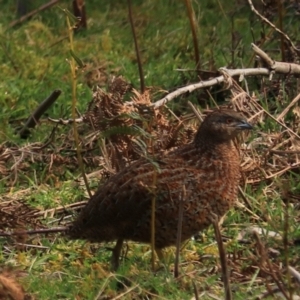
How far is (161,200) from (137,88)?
11.1ft

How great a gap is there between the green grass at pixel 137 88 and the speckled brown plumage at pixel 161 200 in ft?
0.60

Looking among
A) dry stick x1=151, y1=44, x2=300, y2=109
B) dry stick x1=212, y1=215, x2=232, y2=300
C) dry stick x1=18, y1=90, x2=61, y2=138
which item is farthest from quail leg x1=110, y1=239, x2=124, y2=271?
dry stick x1=18, y1=90, x2=61, y2=138

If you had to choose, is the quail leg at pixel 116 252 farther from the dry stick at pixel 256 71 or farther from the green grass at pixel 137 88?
the dry stick at pixel 256 71

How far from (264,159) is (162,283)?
1.88 m

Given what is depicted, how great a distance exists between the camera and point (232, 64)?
316 inches

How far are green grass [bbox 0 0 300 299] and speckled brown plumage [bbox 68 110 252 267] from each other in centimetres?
18

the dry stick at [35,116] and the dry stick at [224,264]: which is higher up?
the dry stick at [224,264]

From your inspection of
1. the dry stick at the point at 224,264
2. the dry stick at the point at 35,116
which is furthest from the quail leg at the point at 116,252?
the dry stick at the point at 35,116

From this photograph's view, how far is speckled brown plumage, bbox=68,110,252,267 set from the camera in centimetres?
Result: 523

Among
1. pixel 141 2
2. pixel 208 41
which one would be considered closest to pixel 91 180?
pixel 208 41

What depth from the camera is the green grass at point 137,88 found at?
16.7ft

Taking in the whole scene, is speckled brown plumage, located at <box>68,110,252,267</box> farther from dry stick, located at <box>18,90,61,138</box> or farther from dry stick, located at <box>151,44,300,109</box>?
dry stick, located at <box>18,90,61,138</box>

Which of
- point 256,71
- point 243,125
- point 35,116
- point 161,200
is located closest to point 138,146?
point 243,125

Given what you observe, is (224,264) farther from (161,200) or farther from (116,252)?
(116,252)
